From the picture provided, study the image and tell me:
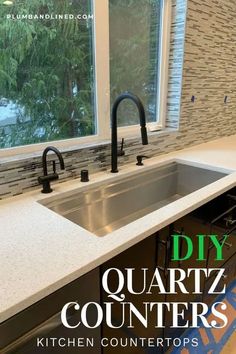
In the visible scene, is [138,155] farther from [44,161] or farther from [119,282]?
[119,282]

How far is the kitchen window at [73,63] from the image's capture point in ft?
3.90

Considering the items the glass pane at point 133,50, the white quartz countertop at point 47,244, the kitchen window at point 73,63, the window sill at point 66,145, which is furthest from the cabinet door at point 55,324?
the glass pane at point 133,50

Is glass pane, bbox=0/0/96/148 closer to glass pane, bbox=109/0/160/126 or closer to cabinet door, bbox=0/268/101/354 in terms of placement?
glass pane, bbox=109/0/160/126

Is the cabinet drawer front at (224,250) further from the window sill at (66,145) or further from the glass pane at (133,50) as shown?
the glass pane at (133,50)

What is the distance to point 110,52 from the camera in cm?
154

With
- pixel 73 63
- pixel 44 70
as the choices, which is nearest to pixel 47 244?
pixel 44 70

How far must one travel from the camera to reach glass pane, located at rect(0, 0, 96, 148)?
1.17 meters

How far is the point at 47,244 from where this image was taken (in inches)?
32.1

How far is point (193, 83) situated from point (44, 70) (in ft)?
3.75

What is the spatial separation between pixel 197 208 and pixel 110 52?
1040 millimetres

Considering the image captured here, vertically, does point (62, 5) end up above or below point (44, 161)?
above

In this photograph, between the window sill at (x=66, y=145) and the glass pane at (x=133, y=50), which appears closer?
the window sill at (x=66, y=145)

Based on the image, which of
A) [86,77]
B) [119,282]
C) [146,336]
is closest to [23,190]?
[119,282]

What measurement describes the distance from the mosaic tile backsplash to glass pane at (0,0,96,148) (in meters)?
0.23
